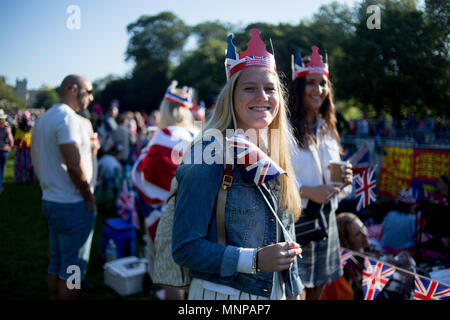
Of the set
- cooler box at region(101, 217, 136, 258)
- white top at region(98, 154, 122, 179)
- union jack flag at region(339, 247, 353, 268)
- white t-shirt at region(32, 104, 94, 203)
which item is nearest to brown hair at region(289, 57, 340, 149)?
union jack flag at region(339, 247, 353, 268)

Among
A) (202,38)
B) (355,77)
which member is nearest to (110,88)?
(202,38)

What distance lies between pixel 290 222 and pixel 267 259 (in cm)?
40

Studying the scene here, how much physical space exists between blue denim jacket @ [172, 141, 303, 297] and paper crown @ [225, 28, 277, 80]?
0.50m

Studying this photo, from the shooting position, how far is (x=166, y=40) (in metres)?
37.3

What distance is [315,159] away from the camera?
2352mm

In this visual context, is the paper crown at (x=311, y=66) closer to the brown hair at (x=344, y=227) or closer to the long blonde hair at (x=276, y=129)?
the long blonde hair at (x=276, y=129)

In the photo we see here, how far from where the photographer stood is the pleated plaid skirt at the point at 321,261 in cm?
228

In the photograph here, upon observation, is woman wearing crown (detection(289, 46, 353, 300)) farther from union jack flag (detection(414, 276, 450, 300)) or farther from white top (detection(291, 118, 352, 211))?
union jack flag (detection(414, 276, 450, 300))

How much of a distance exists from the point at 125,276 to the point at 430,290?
2952 mm

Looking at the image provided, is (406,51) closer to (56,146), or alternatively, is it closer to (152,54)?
(56,146)

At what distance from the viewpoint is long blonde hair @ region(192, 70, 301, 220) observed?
1537mm

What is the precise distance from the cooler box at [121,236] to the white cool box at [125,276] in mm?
390

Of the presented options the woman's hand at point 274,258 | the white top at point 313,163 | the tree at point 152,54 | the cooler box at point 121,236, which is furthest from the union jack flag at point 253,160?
the tree at point 152,54
